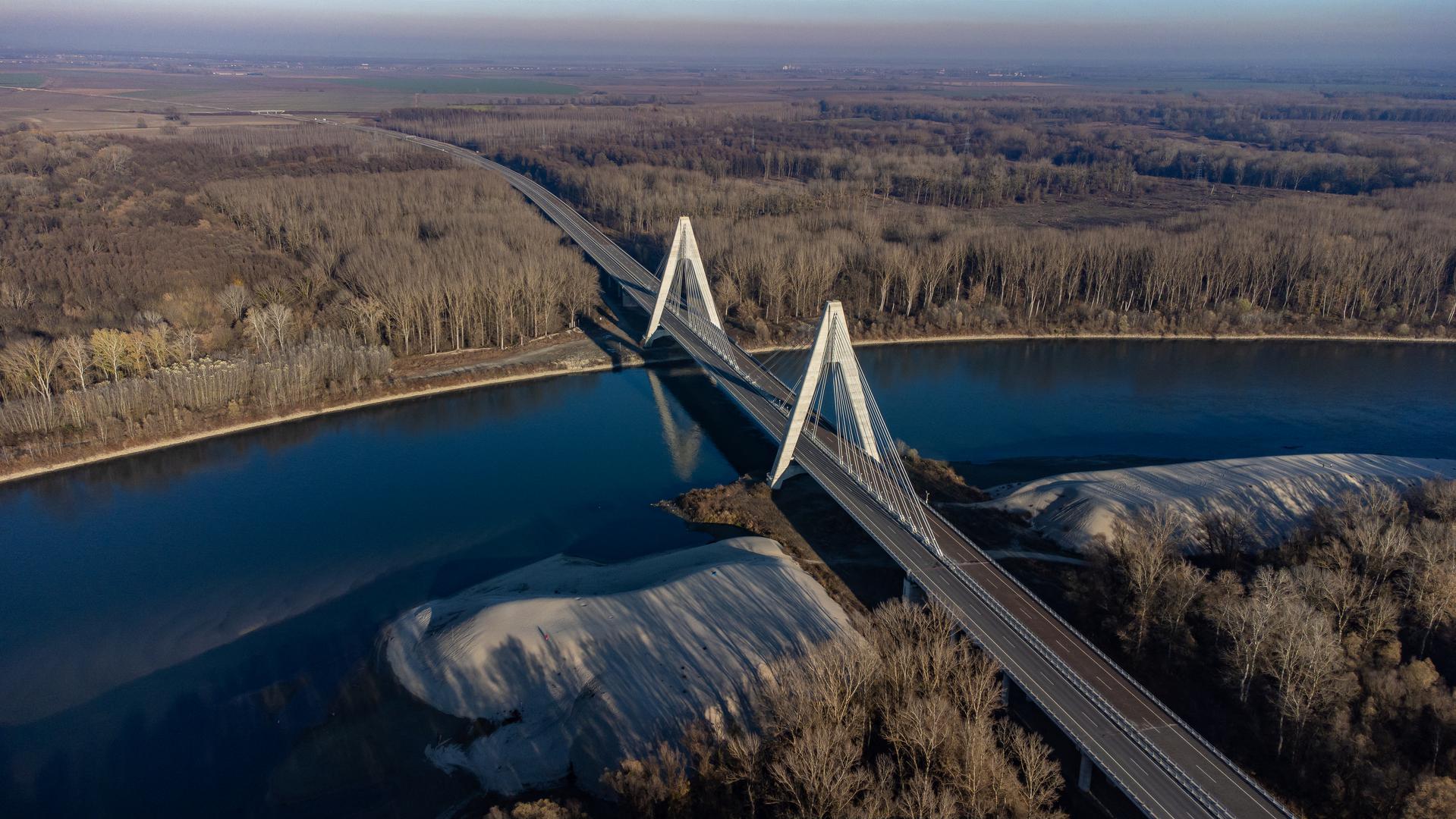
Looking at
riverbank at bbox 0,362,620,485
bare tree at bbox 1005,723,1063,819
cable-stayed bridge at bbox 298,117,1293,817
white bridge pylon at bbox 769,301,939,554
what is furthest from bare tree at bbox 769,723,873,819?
riverbank at bbox 0,362,620,485

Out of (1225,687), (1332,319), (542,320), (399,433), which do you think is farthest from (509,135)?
(1225,687)

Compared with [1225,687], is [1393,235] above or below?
above

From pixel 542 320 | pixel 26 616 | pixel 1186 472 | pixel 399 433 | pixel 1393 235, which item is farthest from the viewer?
pixel 1393 235

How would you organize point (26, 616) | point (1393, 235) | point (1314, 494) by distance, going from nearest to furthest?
point (26, 616), point (1314, 494), point (1393, 235)

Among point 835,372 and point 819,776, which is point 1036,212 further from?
point 819,776

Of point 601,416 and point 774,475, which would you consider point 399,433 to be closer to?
point 601,416

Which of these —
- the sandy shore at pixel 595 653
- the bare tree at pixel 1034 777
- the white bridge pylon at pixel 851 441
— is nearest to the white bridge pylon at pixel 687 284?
the white bridge pylon at pixel 851 441

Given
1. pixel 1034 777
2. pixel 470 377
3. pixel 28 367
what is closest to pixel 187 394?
pixel 28 367
